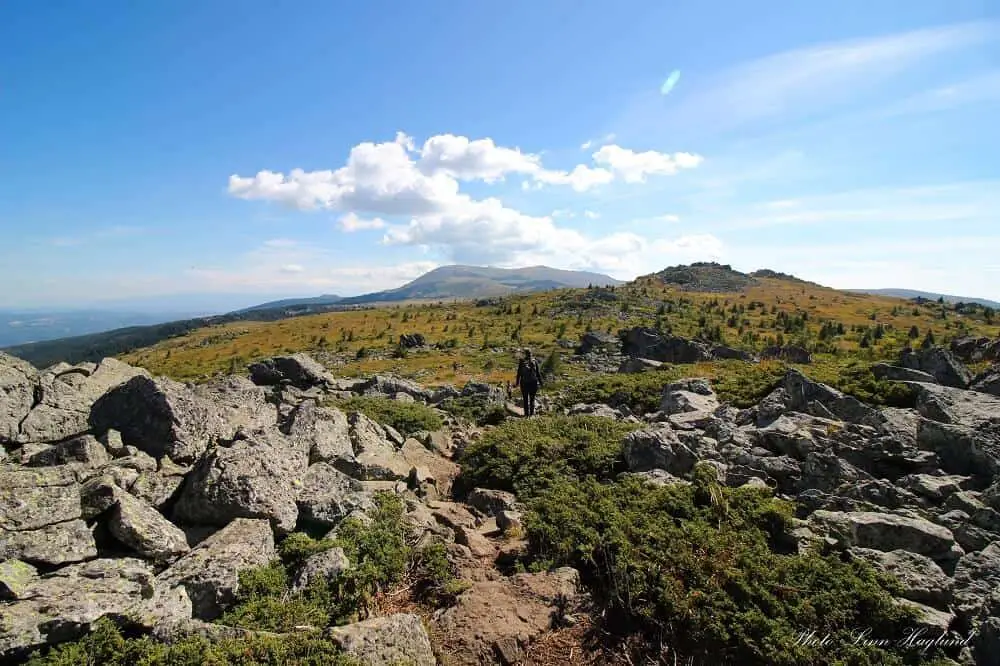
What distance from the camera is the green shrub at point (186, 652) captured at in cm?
566

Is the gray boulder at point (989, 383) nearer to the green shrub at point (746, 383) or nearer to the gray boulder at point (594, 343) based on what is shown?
the green shrub at point (746, 383)

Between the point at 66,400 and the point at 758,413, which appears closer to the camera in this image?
the point at 66,400

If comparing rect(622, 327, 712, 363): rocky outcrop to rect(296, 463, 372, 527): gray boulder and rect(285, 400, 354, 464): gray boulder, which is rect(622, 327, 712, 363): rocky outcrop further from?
rect(296, 463, 372, 527): gray boulder

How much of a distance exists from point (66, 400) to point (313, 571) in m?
8.34

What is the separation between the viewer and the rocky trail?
6676 mm

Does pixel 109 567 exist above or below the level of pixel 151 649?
above

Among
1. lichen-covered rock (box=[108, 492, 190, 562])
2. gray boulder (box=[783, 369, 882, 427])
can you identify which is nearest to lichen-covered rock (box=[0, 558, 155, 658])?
lichen-covered rock (box=[108, 492, 190, 562])

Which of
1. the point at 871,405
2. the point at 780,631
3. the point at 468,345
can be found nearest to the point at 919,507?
the point at 780,631

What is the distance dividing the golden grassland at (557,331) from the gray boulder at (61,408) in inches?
1042

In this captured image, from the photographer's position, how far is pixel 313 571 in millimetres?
7832

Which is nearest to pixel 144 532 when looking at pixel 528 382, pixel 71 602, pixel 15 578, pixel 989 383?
pixel 15 578

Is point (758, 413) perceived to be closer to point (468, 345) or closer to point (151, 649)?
point (151, 649)

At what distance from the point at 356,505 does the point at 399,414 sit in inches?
389

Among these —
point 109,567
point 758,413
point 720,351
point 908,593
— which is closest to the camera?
point 109,567
